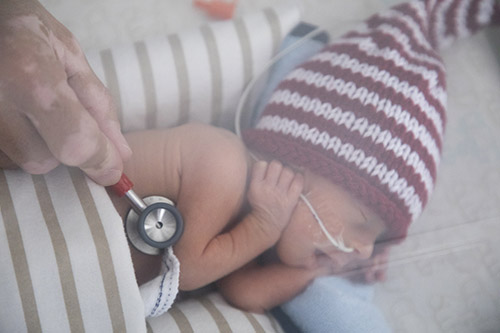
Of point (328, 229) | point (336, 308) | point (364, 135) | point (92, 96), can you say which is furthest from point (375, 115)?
point (92, 96)

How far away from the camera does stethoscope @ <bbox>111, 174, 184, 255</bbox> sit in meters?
0.53

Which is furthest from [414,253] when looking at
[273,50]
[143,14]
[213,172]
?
[143,14]

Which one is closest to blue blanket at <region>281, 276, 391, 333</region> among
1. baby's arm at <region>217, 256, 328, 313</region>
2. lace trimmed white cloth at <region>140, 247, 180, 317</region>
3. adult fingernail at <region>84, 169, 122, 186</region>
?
baby's arm at <region>217, 256, 328, 313</region>

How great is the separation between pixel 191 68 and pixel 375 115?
304 millimetres

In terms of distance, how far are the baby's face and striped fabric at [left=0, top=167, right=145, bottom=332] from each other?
8.6 inches

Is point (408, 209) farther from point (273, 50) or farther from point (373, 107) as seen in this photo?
point (273, 50)

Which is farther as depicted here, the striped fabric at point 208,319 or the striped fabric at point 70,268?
the striped fabric at point 208,319

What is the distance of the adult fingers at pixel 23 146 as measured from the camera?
0.40m

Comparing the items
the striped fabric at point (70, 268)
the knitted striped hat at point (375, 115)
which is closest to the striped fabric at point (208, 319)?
the striped fabric at point (70, 268)

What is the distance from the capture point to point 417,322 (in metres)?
0.56

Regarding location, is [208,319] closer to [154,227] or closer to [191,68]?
[154,227]

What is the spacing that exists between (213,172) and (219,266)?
13cm

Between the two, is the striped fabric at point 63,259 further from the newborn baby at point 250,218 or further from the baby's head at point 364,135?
the baby's head at point 364,135

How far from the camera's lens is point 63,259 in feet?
1.65
